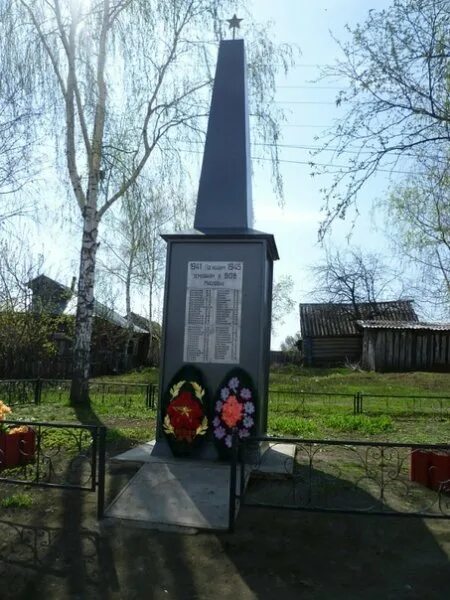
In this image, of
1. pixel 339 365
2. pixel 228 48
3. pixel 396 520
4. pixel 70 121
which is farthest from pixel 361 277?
pixel 396 520

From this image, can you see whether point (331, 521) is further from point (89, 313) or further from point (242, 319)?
point (89, 313)

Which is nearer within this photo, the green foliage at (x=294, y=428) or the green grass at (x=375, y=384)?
the green foliage at (x=294, y=428)

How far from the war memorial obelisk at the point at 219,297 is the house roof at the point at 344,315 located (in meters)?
24.7

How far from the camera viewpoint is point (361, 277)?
38.1 m

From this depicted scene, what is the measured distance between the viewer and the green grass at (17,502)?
5121 mm

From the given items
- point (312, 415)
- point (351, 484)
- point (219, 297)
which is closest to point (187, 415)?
point (219, 297)

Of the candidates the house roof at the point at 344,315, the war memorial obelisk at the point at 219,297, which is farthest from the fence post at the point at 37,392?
the house roof at the point at 344,315

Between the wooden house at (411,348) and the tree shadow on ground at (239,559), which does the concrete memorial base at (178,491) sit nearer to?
the tree shadow on ground at (239,559)

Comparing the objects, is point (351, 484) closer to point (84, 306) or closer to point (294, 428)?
point (294, 428)

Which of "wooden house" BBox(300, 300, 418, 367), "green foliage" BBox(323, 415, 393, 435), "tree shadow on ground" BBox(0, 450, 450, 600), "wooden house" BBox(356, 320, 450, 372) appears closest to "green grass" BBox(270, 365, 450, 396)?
"wooden house" BBox(356, 320, 450, 372)

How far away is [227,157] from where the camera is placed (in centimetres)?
738

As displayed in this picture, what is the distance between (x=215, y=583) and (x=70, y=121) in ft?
35.6

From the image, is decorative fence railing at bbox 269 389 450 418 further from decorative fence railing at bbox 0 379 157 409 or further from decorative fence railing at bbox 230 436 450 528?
decorative fence railing at bbox 230 436 450 528

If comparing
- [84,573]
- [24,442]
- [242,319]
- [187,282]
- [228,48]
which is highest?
[228,48]
